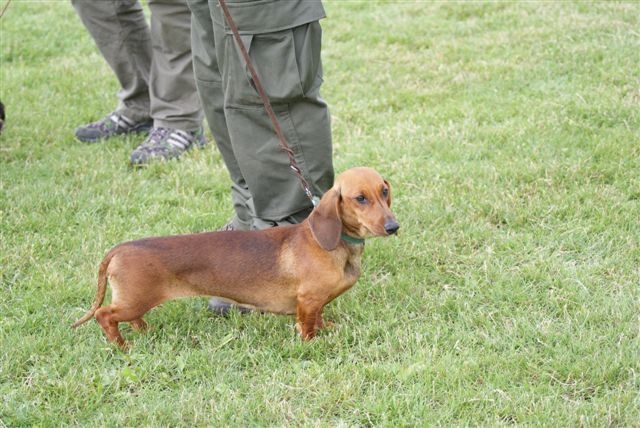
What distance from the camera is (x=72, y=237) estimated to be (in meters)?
A: 4.62

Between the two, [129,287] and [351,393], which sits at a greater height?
[129,287]

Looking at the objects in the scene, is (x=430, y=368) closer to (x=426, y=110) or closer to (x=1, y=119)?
(x=426, y=110)

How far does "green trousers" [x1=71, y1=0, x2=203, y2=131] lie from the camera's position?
18.6 feet

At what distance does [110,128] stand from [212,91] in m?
2.32

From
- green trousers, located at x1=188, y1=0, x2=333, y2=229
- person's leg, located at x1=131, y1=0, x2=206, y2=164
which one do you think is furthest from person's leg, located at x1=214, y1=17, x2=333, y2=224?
person's leg, located at x1=131, y1=0, x2=206, y2=164

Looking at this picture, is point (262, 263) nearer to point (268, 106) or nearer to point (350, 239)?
point (350, 239)

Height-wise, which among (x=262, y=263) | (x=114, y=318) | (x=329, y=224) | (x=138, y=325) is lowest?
(x=138, y=325)

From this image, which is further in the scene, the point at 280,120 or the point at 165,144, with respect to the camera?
the point at 165,144

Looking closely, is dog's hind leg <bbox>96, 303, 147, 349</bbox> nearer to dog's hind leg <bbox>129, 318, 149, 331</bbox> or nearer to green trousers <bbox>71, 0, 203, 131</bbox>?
dog's hind leg <bbox>129, 318, 149, 331</bbox>

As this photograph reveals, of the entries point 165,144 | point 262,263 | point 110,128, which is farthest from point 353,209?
point 110,128

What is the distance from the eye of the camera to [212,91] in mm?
4102

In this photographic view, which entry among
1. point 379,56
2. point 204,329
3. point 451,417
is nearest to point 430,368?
point 451,417

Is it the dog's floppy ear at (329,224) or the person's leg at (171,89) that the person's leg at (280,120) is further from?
the person's leg at (171,89)

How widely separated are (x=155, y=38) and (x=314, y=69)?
2480mm
